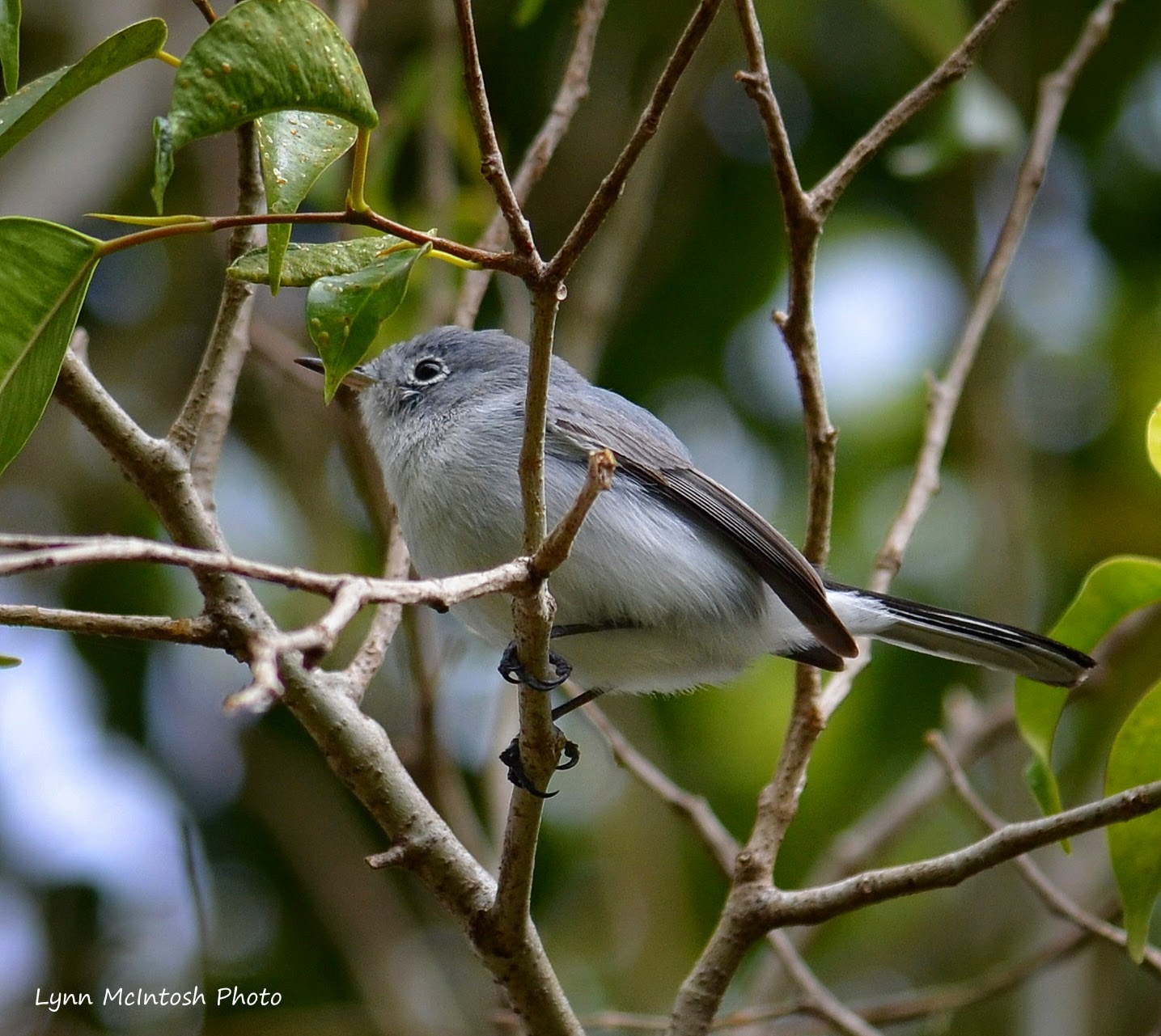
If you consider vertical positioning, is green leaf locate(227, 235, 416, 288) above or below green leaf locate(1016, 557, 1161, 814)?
above

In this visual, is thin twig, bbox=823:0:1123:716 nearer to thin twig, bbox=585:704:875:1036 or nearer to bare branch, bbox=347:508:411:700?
thin twig, bbox=585:704:875:1036

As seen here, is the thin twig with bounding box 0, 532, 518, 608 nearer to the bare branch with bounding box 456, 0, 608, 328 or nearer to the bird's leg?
the bird's leg

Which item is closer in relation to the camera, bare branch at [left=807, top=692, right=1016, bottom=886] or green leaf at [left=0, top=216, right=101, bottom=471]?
green leaf at [left=0, top=216, right=101, bottom=471]

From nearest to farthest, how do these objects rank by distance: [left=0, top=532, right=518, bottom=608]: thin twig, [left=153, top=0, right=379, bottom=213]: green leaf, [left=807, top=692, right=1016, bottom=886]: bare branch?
[left=0, top=532, right=518, bottom=608]: thin twig
[left=153, top=0, right=379, bottom=213]: green leaf
[left=807, top=692, right=1016, bottom=886]: bare branch

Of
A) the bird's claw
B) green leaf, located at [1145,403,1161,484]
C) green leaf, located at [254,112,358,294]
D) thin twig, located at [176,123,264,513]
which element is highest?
green leaf, located at [254,112,358,294]

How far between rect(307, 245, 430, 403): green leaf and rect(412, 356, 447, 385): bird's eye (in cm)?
176

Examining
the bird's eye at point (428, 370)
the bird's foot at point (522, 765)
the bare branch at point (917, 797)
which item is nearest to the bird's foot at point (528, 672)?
the bird's foot at point (522, 765)

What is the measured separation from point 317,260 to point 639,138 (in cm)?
41

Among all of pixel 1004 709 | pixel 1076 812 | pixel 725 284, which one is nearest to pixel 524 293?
pixel 725 284

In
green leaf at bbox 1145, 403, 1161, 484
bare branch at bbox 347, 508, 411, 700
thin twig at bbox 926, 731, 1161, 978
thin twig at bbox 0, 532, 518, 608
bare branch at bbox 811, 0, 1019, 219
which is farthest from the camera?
thin twig at bbox 926, 731, 1161, 978

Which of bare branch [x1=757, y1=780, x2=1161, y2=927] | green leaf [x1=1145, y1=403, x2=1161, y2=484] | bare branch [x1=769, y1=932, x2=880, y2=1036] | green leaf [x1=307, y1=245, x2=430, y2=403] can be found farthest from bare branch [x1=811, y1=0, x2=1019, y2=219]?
bare branch [x1=769, y1=932, x2=880, y2=1036]

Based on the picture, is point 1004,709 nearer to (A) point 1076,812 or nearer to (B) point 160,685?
(A) point 1076,812

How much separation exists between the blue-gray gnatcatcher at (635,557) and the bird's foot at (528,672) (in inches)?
6.9

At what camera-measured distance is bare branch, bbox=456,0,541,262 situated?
4.80 ft
